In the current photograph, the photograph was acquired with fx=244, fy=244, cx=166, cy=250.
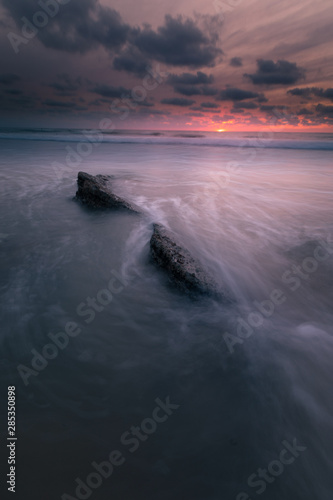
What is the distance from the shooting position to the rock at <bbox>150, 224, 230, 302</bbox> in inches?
142

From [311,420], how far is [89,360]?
2205 millimetres

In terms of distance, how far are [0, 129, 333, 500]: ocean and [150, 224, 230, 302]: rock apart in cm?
16

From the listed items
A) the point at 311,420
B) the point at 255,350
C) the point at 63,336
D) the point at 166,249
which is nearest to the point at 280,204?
the point at 166,249

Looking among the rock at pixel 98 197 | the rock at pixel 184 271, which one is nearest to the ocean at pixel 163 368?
the rock at pixel 184 271

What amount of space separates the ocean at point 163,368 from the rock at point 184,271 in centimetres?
16

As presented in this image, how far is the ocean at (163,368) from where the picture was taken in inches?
71.1

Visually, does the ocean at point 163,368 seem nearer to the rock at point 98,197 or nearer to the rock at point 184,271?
the rock at point 184,271

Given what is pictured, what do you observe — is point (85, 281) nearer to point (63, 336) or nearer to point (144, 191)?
point (63, 336)


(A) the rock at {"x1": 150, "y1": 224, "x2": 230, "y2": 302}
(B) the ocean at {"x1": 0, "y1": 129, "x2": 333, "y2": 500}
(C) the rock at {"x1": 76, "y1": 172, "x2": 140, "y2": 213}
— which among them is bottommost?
(B) the ocean at {"x1": 0, "y1": 129, "x2": 333, "y2": 500}

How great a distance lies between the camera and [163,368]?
2.58m

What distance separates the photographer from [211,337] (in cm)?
298

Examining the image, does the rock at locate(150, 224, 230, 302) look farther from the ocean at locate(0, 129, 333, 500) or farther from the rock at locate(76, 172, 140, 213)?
the rock at locate(76, 172, 140, 213)

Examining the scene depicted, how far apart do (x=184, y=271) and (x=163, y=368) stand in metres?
1.47

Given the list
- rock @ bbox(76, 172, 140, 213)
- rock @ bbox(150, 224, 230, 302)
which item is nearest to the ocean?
rock @ bbox(150, 224, 230, 302)
